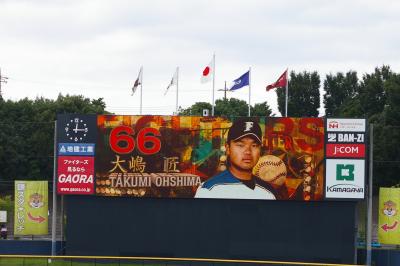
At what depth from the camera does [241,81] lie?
3531cm

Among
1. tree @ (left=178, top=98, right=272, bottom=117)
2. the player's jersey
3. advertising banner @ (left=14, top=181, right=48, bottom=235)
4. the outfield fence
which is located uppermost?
tree @ (left=178, top=98, right=272, bottom=117)

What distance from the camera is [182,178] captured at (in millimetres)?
32656

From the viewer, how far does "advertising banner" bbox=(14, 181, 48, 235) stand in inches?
1389

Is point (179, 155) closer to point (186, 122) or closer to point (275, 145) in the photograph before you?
point (186, 122)

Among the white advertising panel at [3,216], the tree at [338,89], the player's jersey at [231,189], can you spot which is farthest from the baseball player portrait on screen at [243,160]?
the tree at [338,89]

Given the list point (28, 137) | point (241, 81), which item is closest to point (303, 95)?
point (28, 137)

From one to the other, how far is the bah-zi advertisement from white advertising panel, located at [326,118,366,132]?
1.36 ft

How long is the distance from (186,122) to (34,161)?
38.3m

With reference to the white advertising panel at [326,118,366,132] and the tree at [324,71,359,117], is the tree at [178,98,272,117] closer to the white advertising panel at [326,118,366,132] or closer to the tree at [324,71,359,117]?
the tree at [324,71,359,117]

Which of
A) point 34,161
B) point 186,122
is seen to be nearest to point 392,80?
point 34,161

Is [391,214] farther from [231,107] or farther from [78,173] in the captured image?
[231,107]

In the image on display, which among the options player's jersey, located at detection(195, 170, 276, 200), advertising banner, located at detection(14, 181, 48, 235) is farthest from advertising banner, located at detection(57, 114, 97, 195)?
player's jersey, located at detection(195, 170, 276, 200)

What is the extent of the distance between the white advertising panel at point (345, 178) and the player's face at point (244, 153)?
3.31m

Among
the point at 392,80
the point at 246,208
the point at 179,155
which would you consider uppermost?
the point at 392,80
